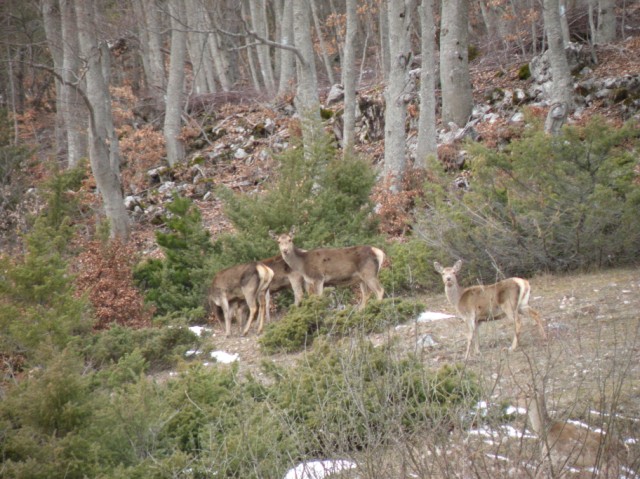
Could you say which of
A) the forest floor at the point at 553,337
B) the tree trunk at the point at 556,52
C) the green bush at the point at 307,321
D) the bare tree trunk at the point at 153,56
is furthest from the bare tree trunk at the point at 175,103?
the green bush at the point at 307,321

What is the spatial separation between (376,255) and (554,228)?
2.71 meters

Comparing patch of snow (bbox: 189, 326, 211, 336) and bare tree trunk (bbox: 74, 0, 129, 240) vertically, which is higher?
bare tree trunk (bbox: 74, 0, 129, 240)

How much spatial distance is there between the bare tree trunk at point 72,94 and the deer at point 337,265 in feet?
33.7

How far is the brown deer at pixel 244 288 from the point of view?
533 inches

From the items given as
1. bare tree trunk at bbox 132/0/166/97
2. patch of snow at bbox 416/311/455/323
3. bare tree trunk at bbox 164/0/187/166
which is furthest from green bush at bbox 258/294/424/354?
bare tree trunk at bbox 132/0/166/97

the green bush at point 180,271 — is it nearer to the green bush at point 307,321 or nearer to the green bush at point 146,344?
the green bush at point 146,344

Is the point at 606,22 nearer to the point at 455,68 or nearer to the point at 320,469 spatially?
the point at 455,68

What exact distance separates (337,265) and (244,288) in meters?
1.50

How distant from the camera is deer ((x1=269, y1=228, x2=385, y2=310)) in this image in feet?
43.5

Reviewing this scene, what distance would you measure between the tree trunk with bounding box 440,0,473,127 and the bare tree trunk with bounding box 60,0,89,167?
31.0 feet

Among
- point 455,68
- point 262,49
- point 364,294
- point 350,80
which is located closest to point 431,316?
point 364,294

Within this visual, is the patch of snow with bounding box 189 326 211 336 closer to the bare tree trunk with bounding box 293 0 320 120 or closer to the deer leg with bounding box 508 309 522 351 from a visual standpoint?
the deer leg with bounding box 508 309 522 351

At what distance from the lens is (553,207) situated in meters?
13.2

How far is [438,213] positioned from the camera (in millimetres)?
14508
